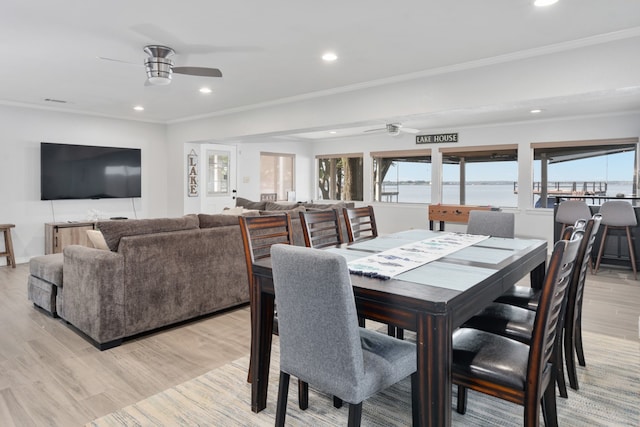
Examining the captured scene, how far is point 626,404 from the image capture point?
85.1 inches

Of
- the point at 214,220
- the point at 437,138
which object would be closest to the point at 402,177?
the point at 437,138

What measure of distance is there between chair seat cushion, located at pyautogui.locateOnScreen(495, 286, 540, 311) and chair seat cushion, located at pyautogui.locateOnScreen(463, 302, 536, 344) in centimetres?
24

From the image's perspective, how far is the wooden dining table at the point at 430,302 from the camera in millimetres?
1411

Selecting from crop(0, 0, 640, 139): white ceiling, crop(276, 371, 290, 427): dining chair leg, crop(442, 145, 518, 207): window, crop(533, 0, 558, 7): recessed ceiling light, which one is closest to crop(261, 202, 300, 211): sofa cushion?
crop(0, 0, 640, 139): white ceiling

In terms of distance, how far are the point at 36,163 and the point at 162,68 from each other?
3.98 m

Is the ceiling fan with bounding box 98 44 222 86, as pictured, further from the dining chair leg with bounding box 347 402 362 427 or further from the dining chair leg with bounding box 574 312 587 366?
the dining chair leg with bounding box 574 312 587 366

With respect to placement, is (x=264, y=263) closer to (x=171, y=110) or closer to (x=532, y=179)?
(x=171, y=110)

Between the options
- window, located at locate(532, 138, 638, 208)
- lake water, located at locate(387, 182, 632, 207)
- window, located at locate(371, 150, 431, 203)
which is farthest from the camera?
window, located at locate(371, 150, 431, 203)

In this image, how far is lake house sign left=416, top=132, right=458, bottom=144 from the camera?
26.8 feet

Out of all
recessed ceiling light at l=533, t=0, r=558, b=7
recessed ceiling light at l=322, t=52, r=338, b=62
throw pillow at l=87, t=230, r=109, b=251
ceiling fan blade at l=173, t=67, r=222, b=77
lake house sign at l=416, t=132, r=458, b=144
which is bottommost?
throw pillow at l=87, t=230, r=109, b=251

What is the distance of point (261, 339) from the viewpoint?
2.05 metres

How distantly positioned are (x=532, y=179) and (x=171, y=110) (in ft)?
21.6

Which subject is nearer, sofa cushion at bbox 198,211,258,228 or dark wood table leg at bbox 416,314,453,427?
dark wood table leg at bbox 416,314,453,427

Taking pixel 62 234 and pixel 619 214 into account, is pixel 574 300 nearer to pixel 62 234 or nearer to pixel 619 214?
pixel 619 214
